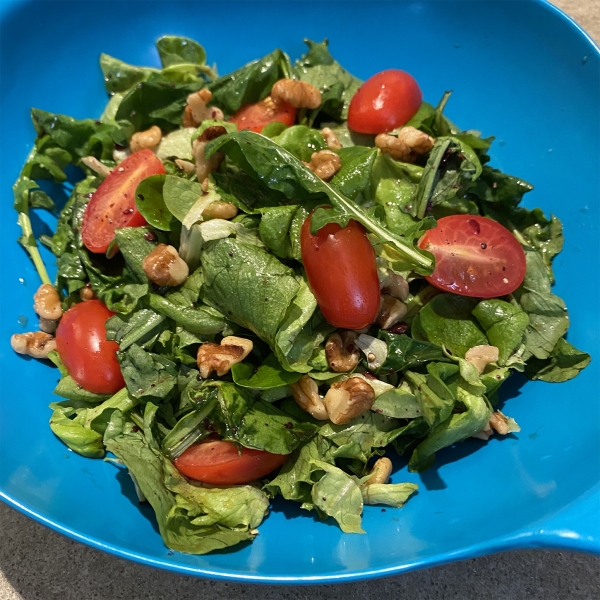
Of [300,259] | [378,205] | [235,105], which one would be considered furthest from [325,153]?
[235,105]

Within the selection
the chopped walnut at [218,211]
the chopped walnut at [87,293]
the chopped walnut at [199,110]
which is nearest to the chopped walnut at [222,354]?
the chopped walnut at [218,211]

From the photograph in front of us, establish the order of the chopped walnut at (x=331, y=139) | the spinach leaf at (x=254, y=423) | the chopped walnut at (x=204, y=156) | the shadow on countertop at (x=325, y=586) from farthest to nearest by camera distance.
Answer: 1. the chopped walnut at (x=331, y=139)
2. the chopped walnut at (x=204, y=156)
3. the shadow on countertop at (x=325, y=586)
4. the spinach leaf at (x=254, y=423)

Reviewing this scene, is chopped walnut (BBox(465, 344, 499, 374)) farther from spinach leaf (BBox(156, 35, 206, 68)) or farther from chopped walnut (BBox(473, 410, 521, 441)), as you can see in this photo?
spinach leaf (BBox(156, 35, 206, 68))

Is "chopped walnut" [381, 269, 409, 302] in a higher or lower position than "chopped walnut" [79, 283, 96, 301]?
higher

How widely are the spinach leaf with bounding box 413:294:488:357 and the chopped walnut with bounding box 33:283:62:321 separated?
1072mm

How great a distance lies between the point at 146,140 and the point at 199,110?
0.65ft

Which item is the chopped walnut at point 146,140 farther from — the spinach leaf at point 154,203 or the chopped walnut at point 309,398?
the chopped walnut at point 309,398

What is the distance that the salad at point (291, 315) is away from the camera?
1319mm

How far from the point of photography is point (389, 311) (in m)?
1.44

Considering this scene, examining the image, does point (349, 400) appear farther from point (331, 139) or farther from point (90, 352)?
point (331, 139)

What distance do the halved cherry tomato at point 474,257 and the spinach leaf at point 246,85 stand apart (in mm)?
808

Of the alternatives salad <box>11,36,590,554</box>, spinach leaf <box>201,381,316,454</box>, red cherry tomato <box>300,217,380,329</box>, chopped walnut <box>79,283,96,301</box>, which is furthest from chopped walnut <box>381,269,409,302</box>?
chopped walnut <box>79,283,96,301</box>

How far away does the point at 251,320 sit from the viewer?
52.8 inches

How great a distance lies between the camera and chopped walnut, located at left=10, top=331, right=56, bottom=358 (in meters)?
1.51
